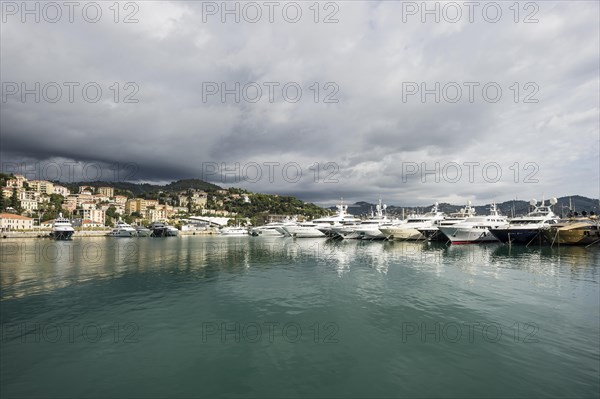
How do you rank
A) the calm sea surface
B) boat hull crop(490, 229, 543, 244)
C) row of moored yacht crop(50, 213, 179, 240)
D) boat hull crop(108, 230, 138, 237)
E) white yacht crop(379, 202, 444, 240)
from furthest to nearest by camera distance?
boat hull crop(108, 230, 138, 237) < row of moored yacht crop(50, 213, 179, 240) < white yacht crop(379, 202, 444, 240) < boat hull crop(490, 229, 543, 244) < the calm sea surface

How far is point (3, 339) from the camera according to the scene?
12.4 metres

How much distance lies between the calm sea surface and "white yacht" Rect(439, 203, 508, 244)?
34287 millimetres

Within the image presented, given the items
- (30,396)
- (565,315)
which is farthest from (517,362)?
(30,396)

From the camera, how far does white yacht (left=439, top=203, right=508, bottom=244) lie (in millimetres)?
56791

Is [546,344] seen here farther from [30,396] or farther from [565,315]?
[30,396]

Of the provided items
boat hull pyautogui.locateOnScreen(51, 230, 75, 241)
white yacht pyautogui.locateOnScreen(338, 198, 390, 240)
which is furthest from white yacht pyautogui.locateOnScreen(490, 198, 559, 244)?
boat hull pyautogui.locateOnScreen(51, 230, 75, 241)

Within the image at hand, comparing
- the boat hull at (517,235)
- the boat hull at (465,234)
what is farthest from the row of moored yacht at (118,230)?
the boat hull at (517,235)

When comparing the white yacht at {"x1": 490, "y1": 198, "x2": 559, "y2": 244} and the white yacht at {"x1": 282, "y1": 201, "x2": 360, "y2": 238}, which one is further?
the white yacht at {"x1": 282, "y1": 201, "x2": 360, "y2": 238}

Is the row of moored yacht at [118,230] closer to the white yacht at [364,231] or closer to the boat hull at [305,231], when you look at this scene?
the boat hull at [305,231]

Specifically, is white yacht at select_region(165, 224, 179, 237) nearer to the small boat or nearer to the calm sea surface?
the calm sea surface

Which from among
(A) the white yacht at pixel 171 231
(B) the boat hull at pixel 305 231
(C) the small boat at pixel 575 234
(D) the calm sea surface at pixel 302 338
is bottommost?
(A) the white yacht at pixel 171 231

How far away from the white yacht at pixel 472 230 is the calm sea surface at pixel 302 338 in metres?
34.3

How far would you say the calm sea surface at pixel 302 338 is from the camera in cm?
898

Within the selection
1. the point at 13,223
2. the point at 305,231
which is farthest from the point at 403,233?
the point at 13,223
